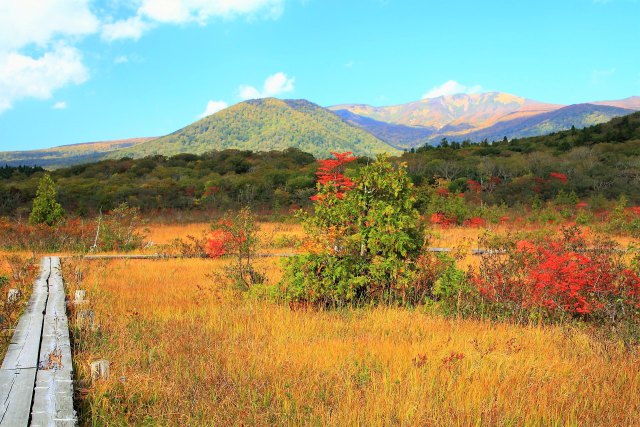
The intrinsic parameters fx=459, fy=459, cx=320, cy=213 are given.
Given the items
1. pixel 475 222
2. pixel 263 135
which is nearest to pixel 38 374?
pixel 475 222

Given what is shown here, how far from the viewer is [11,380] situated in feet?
12.4

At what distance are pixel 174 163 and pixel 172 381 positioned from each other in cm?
6631

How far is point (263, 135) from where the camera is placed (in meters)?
153

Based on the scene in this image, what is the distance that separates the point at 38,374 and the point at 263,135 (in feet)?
501

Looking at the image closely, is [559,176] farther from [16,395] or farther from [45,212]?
[16,395]

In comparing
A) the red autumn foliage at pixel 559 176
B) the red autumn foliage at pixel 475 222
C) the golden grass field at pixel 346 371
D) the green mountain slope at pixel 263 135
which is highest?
the green mountain slope at pixel 263 135

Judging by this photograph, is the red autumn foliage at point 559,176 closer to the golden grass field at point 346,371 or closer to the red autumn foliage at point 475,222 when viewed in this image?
the red autumn foliage at point 475,222

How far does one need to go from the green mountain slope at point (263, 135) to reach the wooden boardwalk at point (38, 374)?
12267cm

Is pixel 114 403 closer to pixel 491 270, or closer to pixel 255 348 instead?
pixel 255 348

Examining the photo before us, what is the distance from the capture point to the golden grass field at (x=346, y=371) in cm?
359

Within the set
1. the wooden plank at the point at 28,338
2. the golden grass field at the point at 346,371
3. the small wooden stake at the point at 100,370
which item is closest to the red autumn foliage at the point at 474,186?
the golden grass field at the point at 346,371

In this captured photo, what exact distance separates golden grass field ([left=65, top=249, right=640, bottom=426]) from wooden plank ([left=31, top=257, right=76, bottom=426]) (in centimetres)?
22

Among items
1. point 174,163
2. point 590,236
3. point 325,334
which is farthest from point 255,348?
point 174,163

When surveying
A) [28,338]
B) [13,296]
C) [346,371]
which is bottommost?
[346,371]
